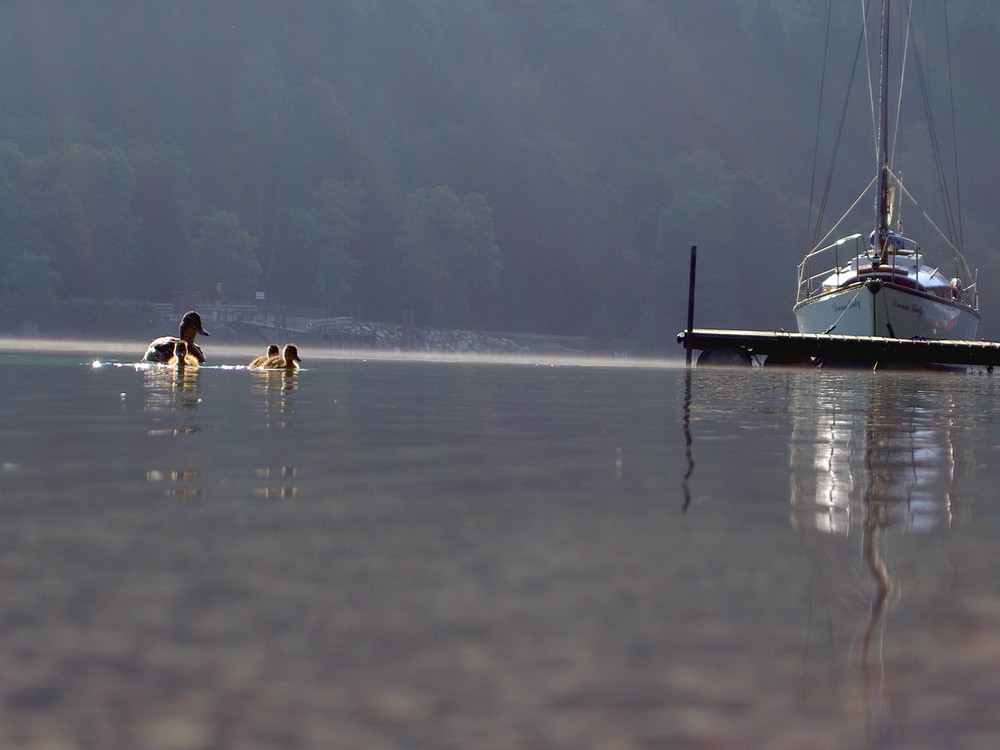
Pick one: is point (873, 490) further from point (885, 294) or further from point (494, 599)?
point (885, 294)

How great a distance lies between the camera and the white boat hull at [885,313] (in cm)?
3672

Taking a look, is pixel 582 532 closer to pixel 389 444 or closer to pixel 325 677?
pixel 325 677

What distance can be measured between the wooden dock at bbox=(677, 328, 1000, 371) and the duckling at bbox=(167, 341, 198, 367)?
1408 centimetres

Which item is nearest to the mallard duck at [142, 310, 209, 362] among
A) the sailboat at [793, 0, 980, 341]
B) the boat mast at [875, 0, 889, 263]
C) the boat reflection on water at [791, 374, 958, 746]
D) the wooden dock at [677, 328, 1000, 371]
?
the boat reflection on water at [791, 374, 958, 746]

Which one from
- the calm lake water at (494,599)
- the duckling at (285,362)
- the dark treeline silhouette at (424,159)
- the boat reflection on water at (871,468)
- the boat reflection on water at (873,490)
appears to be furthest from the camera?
the dark treeline silhouette at (424,159)

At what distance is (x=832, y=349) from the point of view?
30922 millimetres

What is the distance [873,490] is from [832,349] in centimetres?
2646

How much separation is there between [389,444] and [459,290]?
287ft

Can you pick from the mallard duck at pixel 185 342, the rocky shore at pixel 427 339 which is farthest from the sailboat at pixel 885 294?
the rocky shore at pixel 427 339

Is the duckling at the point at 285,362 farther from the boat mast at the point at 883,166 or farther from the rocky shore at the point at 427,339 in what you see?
the rocky shore at the point at 427,339

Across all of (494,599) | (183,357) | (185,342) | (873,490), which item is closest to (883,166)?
(185,342)

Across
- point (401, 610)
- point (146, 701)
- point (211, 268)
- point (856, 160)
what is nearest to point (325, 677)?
point (146, 701)

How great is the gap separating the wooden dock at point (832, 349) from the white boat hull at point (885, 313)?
13.7ft

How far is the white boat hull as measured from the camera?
36719 mm
